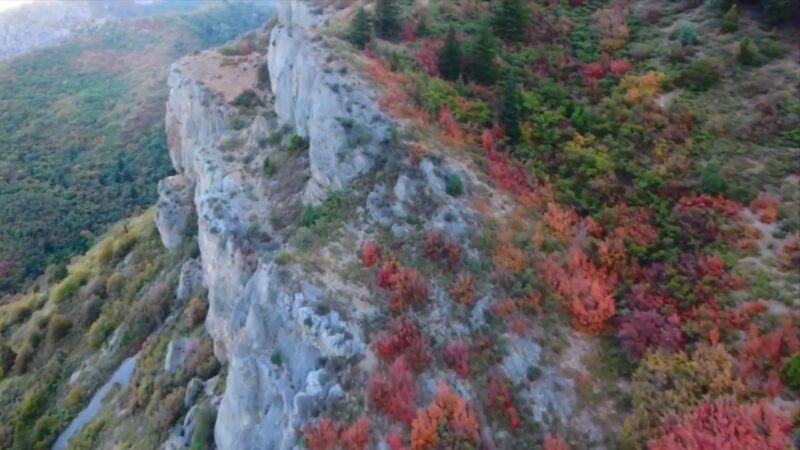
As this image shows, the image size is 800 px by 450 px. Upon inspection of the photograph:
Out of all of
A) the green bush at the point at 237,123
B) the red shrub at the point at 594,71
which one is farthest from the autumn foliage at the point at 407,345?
the green bush at the point at 237,123

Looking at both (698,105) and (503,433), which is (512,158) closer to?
(698,105)

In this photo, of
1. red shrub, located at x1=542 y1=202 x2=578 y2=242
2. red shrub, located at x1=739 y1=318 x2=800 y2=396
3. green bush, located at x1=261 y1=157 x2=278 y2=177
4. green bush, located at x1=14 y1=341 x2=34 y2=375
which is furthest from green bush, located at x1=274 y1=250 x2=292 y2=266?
green bush, located at x1=14 y1=341 x2=34 y2=375

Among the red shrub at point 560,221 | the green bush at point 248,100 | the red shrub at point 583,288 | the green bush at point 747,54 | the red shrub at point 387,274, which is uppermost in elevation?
the green bush at point 747,54

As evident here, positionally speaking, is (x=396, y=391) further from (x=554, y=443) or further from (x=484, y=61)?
(x=484, y=61)

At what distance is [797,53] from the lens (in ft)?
76.9

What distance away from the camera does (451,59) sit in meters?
25.8

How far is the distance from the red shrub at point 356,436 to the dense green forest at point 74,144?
5830 cm

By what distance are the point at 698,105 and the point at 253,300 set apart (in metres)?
18.8

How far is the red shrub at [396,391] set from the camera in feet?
50.3

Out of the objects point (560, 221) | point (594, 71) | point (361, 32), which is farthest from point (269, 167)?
point (594, 71)

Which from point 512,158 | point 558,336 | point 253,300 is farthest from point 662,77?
point 253,300

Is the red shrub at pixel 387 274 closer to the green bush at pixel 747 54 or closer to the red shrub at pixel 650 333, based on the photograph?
the red shrub at pixel 650 333

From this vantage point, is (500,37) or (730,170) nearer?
(730,170)

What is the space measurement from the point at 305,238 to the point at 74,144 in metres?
81.1
